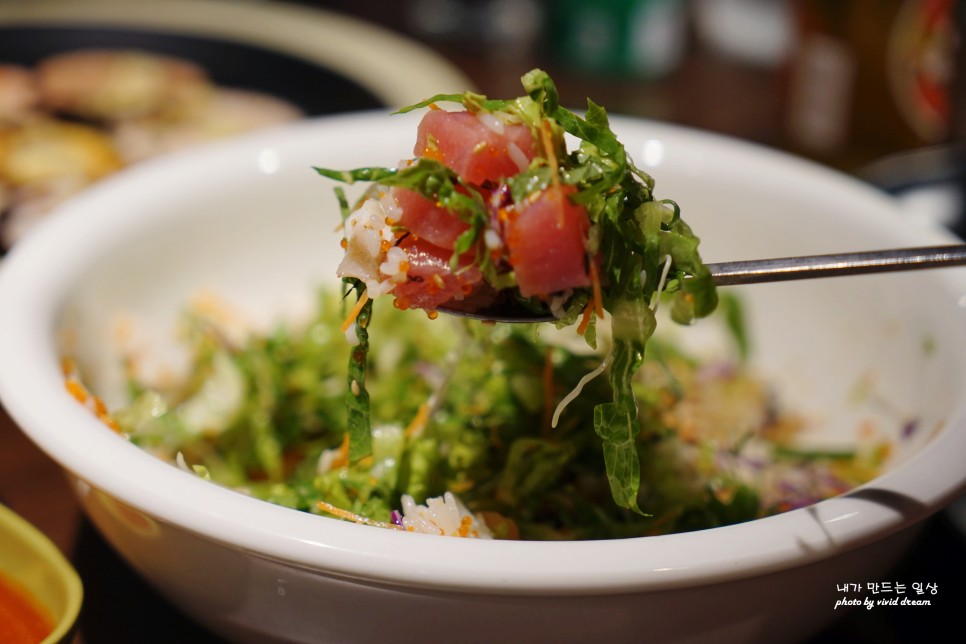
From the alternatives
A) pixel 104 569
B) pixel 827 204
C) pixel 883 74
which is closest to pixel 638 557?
pixel 104 569

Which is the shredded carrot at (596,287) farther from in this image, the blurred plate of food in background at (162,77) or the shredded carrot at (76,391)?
the blurred plate of food in background at (162,77)

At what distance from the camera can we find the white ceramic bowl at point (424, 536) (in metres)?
0.81

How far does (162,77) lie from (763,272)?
2405 millimetres

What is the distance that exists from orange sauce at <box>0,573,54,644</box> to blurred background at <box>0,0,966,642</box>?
0.70 ft

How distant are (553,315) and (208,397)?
25.5 inches

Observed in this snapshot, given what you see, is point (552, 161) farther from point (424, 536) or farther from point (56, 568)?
point (56, 568)

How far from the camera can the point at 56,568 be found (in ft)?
3.28

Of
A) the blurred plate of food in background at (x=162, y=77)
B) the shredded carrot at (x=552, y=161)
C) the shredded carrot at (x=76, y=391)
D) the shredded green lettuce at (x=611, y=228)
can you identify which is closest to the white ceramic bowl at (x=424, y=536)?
the shredded carrot at (x=76, y=391)

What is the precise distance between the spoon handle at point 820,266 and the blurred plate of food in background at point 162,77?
56.9 inches

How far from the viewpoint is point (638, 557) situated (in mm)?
801

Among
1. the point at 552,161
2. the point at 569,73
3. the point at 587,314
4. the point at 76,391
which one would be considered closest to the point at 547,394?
the point at 587,314

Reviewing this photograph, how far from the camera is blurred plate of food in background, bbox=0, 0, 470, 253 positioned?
8.04ft

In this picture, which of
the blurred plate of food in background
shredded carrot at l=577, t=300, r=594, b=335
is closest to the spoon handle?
shredded carrot at l=577, t=300, r=594, b=335

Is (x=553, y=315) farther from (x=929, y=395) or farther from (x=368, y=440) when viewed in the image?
(x=929, y=395)
